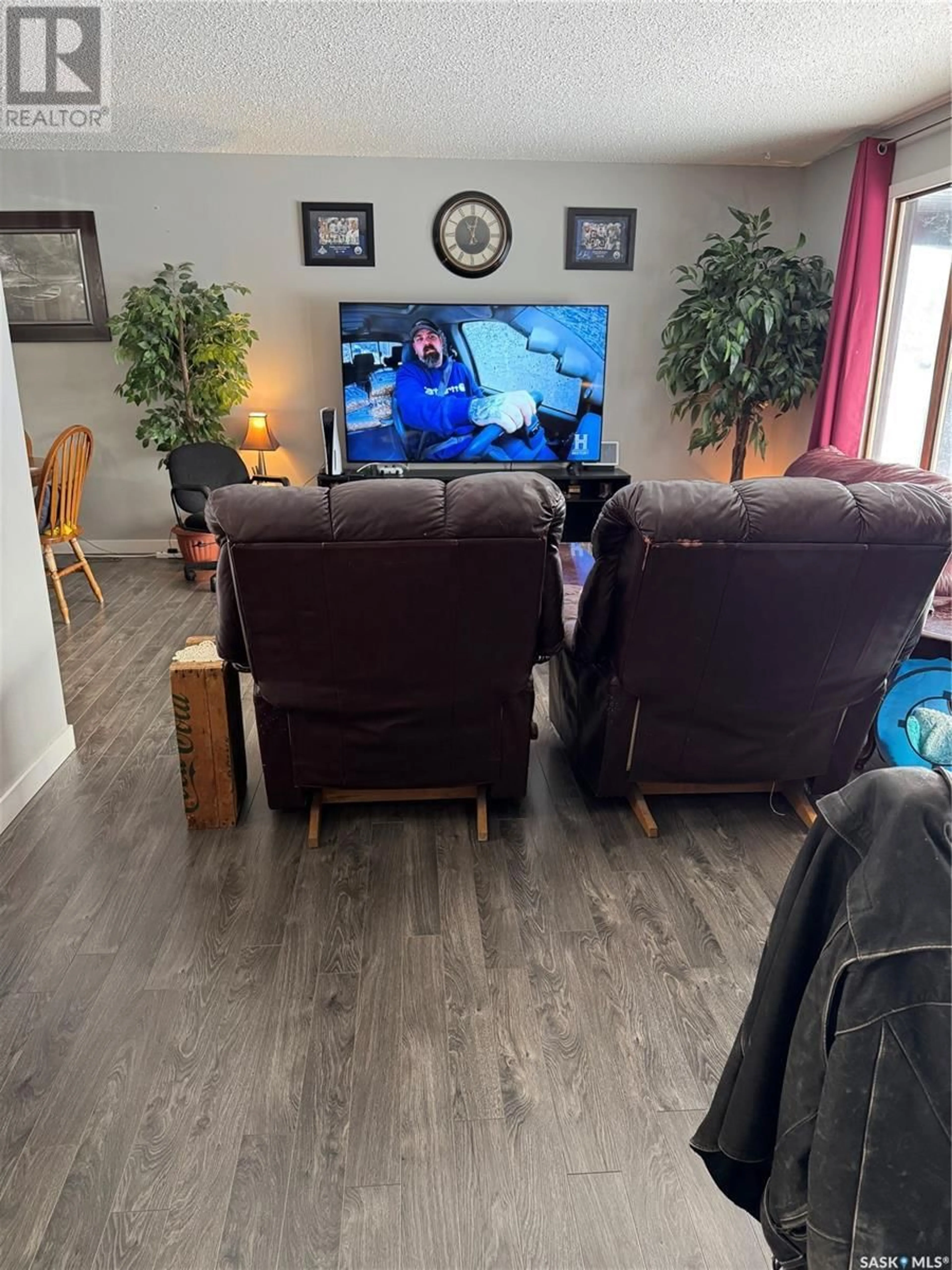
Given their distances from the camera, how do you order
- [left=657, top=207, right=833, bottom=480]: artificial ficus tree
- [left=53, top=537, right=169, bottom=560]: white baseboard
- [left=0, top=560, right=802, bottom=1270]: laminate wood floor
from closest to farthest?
[left=0, top=560, right=802, bottom=1270]: laminate wood floor < [left=657, top=207, right=833, bottom=480]: artificial ficus tree < [left=53, top=537, right=169, bottom=560]: white baseboard

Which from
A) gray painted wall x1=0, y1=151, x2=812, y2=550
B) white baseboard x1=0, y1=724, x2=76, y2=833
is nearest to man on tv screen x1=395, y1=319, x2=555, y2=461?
gray painted wall x1=0, y1=151, x2=812, y2=550

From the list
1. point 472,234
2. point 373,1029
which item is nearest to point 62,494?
point 472,234

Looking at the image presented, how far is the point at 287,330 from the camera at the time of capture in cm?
491

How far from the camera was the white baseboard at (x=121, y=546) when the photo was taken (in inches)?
208

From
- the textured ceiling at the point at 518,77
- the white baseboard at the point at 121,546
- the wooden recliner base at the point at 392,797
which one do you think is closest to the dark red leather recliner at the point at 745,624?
the wooden recliner base at the point at 392,797

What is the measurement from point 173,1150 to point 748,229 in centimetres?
540

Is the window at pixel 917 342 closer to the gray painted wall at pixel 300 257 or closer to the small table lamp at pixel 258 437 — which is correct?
the gray painted wall at pixel 300 257

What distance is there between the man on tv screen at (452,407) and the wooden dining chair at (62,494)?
1.91m

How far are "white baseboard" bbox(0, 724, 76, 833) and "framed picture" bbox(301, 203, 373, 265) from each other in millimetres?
3486

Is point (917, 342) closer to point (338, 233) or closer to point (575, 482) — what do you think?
point (575, 482)

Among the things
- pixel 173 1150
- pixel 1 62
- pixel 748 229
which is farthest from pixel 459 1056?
pixel 748 229

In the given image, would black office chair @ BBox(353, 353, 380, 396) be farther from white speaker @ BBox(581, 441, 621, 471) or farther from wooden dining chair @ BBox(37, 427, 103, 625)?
wooden dining chair @ BBox(37, 427, 103, 625)

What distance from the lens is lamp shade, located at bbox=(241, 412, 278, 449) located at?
15.9 feet

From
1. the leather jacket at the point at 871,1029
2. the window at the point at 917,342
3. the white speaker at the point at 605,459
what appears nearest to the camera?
the leather jacket at the point at 871,1029
